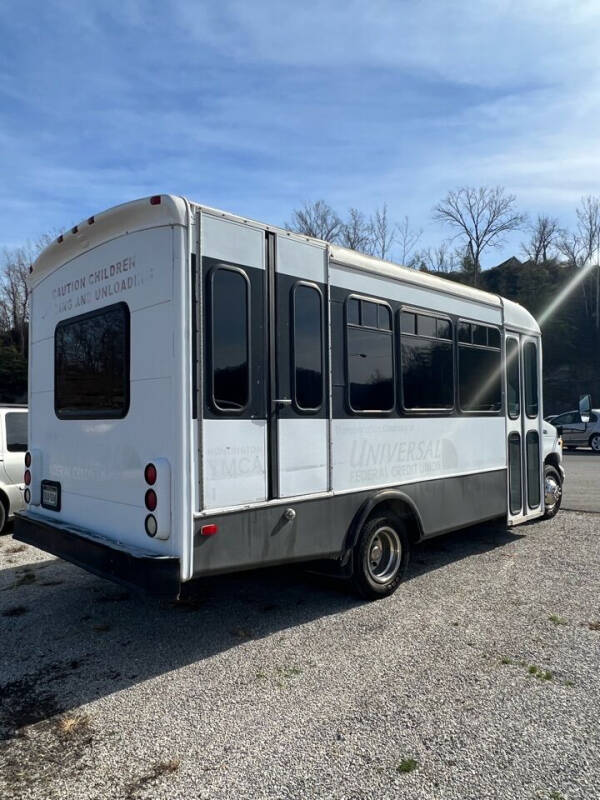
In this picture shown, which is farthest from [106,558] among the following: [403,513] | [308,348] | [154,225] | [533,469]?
[533,469]

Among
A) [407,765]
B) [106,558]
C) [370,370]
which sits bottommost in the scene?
[407,765]

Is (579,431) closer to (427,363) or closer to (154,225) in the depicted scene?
(427,363)

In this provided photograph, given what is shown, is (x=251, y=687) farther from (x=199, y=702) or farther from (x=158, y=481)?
(x=158, y=481)

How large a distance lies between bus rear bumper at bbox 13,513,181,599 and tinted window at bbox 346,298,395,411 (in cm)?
204

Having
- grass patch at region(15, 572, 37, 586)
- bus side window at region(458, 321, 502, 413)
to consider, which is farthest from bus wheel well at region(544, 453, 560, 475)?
grass patch at region(15, 572, 37, 586)

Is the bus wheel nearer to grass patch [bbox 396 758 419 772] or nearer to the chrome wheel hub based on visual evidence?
the chrome wheel hub

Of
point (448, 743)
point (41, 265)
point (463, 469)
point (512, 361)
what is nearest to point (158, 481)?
point (448, 743)

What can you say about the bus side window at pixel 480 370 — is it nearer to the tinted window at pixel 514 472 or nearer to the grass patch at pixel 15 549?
the tinted window at pixel 514 472

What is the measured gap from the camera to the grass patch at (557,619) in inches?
185

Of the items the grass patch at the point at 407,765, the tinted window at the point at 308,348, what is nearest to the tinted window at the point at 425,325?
the tinted window at the point at 308,348

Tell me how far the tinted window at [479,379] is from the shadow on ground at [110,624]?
5.72 ft

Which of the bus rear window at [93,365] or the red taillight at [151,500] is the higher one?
the bus rear window at [93,365]

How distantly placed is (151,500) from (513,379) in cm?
502

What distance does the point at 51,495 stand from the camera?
4992 mm
